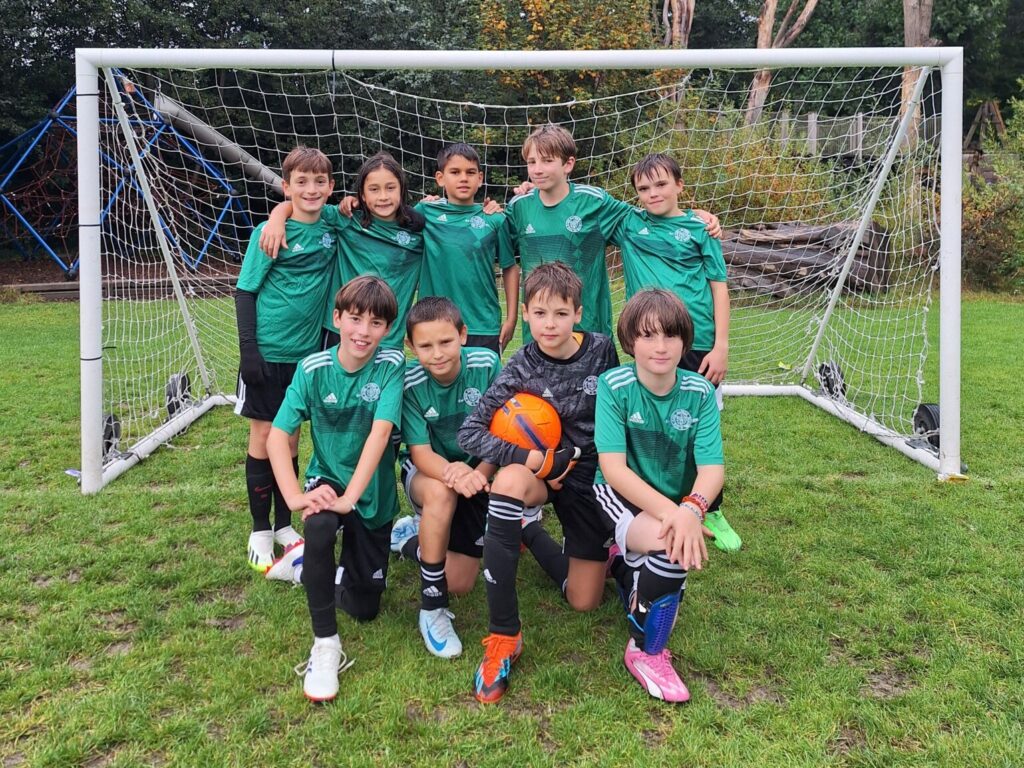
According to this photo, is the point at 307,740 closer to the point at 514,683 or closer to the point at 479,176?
the point at 514,683

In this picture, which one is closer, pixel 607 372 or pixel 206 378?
pixel 607 372

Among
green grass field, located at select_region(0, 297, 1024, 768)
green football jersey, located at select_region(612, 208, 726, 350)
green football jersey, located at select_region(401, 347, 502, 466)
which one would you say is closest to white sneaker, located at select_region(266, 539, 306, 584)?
green grass field, located at select_region(0, 297, 1024, 768)

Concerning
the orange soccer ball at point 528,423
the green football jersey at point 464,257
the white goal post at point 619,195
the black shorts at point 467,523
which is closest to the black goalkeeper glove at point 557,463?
the orange soccer ball at point 528,423

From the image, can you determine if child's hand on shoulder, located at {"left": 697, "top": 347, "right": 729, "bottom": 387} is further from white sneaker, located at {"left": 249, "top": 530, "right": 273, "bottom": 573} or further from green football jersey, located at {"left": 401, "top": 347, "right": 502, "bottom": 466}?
Answer: white sneaker, located at {"left": 249, "top": 530, "right": 273, "bottom": 573}

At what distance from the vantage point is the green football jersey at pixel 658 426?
7.75 feet

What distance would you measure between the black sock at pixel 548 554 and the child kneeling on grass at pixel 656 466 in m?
0.36

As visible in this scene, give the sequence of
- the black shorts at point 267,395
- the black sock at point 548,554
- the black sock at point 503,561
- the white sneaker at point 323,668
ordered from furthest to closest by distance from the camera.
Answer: the black shorts at point 267,395
the black sock at point 548,554
the black sock at point 503,561
the white sneaker at point 323,668

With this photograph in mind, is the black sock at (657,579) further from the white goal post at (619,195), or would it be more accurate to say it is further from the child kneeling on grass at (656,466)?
the white goal post at (619,195)

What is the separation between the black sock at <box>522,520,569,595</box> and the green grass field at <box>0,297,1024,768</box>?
3.5 inches

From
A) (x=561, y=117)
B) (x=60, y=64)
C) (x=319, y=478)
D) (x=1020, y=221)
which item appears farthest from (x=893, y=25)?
(x=319, y=478)

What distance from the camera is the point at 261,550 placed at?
3098 millimetres

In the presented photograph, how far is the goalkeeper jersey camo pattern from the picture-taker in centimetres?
254

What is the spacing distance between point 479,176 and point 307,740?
7.75 ft

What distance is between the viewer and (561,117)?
12312 millimetres
